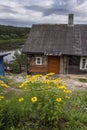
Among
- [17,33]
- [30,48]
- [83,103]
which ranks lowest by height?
[83,103]

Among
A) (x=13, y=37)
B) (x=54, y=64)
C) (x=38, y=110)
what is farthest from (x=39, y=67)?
(x=13, y=37)

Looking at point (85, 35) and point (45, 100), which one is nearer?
point (45, 100)

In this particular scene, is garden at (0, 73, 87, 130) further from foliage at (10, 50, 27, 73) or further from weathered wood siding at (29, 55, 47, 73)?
foliage at (10, 50, 27, 73)

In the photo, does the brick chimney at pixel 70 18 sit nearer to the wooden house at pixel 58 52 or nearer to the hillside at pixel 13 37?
the wooden house at pixel 58 52

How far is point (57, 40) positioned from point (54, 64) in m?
2.45

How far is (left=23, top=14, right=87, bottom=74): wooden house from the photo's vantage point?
661 inches

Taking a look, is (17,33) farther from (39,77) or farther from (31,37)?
(39,77)

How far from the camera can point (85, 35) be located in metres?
18.2

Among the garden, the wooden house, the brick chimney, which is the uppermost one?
the brick chimney

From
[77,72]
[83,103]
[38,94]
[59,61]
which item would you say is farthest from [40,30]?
[38,94]

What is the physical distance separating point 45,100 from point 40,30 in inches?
613

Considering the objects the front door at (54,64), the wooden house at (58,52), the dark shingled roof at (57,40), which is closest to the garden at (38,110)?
the wooden house at (58,52)

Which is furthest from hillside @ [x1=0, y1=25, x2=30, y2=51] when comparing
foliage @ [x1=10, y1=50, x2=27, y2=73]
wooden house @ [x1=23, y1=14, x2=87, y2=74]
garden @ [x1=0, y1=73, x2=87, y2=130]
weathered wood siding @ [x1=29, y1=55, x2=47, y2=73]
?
garden @ [x1=0, y1=73, x2=87, y2=130]

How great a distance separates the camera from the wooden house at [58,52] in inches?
661
